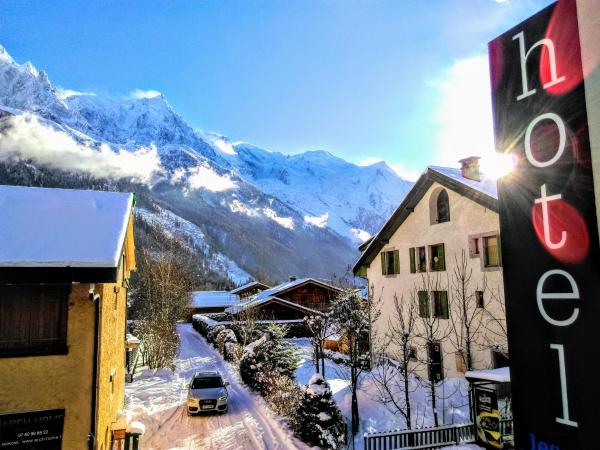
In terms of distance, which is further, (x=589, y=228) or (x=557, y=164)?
(x=557, y=164)

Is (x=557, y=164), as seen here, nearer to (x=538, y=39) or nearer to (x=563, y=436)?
(x=538, y=39)

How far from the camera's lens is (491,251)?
60.4ft

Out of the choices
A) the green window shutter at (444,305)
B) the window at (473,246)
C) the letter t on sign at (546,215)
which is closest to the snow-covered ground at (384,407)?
the green window shutter at (444,305)

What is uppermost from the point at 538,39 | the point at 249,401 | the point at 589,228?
the point at 538,39

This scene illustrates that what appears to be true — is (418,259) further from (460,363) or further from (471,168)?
(460,363)

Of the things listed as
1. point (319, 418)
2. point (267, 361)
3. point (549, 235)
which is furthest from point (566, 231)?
point (267, 361)

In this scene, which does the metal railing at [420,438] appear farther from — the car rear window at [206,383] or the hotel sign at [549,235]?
the hotel sign at [549,235]

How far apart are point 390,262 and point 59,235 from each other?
1959cm

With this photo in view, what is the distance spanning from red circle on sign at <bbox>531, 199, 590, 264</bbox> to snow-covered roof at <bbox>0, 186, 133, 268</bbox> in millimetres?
7280

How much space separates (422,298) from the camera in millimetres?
22031

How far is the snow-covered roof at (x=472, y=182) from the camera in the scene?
18547 mm

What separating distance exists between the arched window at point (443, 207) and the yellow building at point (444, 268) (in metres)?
0.05

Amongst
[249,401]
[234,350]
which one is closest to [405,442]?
[249,401]

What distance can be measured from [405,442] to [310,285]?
38.6 metres
